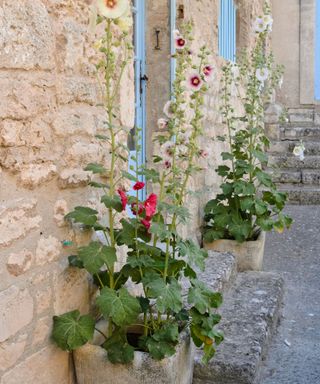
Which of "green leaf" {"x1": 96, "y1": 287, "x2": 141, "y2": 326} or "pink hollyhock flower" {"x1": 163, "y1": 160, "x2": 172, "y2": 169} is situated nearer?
"green leaf" {"x1": 96, "y1": 287, "x2": 141, "y2": 326}

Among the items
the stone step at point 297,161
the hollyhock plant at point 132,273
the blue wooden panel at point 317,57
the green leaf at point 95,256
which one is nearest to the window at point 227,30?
the stone step at point 297,161

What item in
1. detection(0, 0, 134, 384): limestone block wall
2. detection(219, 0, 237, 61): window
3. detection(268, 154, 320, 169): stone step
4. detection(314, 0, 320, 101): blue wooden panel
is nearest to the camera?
detection(0, 0, 134, 384): limestone block wall

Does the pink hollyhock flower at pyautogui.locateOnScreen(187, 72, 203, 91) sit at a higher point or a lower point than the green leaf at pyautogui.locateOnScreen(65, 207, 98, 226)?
higher

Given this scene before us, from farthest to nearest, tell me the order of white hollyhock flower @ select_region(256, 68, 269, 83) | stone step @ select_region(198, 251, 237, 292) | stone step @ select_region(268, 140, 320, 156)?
stone step @ select_region(268, 140, 320, 156)
white hollyhock flower @ select_region(256, 68, 269, 83)
stone step @ select_region(198, 251, 237, 292)

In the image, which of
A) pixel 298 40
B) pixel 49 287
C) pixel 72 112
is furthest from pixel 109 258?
pixel 298 40

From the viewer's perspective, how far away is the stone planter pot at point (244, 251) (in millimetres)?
4203

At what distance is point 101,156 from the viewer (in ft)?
8.36

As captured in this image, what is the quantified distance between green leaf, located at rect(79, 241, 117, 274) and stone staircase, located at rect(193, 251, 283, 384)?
0.77 m

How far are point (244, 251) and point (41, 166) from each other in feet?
7.81

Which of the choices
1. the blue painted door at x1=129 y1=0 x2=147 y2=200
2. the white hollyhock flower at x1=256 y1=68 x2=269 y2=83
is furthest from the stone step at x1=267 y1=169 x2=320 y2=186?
the blue painted door at x1=129 y1=0 x2=147 y2=200

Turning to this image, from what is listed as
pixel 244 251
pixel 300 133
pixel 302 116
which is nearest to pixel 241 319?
pixel 244 251

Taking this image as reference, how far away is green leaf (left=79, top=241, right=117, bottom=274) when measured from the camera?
217 cm

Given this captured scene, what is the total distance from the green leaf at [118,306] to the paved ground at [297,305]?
96 centimetres

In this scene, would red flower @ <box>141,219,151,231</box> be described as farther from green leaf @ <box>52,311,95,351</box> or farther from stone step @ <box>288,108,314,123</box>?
stone step @ <box>288,108,314,123</box>
